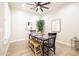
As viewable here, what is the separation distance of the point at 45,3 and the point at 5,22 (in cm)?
90

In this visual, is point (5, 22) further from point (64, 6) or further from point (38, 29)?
point (64, 6)

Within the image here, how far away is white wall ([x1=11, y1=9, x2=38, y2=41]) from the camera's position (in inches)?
81.6

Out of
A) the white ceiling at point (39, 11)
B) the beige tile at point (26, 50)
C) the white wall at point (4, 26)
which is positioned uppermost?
the white ceiling at point (39, 11)

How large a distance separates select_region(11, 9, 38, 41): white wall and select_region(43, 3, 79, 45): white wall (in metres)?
0.28

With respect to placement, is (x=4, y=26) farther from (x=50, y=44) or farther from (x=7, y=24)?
(x=50, y=44)

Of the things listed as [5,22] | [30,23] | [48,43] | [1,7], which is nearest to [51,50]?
[48,43]

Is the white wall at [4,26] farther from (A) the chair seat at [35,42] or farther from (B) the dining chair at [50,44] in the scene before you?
(B) the dining chair at [50,44]

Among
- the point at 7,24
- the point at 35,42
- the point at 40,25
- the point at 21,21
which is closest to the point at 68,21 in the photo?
the point at 40,25

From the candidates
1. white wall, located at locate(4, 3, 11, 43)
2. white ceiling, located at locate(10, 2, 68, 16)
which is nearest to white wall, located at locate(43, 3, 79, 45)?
white ceiling, located at locate(10, 2, 68, 16)

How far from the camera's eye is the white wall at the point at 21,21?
2072mm

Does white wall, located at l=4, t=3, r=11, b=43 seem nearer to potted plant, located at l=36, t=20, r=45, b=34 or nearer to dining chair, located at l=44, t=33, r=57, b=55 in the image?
potted plant, located at l=36, t=20, r=45, b=34

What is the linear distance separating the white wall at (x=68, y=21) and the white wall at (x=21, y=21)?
28 centimetres

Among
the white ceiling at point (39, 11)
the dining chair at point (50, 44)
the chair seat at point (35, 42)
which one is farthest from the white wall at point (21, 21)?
the dining chair at point (50, 44)

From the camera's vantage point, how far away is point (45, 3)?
2.07 m
